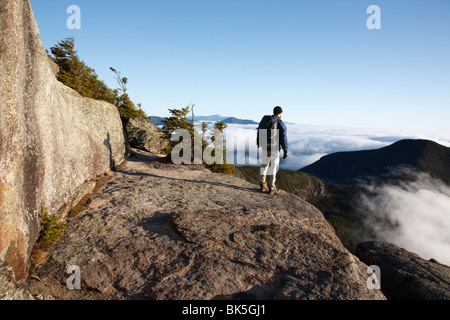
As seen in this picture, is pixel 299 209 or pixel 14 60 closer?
pixel 14 60

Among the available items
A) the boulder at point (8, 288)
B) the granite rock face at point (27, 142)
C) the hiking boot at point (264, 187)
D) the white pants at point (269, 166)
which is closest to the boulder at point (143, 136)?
the granite rock face at point (27, 142)

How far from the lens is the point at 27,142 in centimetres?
632

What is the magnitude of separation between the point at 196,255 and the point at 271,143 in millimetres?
6663

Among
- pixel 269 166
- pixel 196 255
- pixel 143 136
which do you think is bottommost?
pixel 196 255

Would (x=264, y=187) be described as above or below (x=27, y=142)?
below

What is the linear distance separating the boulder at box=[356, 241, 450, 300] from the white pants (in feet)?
20.9

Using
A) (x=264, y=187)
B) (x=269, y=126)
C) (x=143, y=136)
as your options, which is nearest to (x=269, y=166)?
(x=264, y=187)

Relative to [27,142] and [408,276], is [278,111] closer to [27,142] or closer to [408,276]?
[408,276]

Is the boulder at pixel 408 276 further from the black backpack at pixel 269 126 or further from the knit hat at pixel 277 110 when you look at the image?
the knit hat at pixel 277 110

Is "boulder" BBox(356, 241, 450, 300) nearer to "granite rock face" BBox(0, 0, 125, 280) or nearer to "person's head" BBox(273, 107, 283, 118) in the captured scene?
"person's head" BBox(273, 107, 283, 118)
